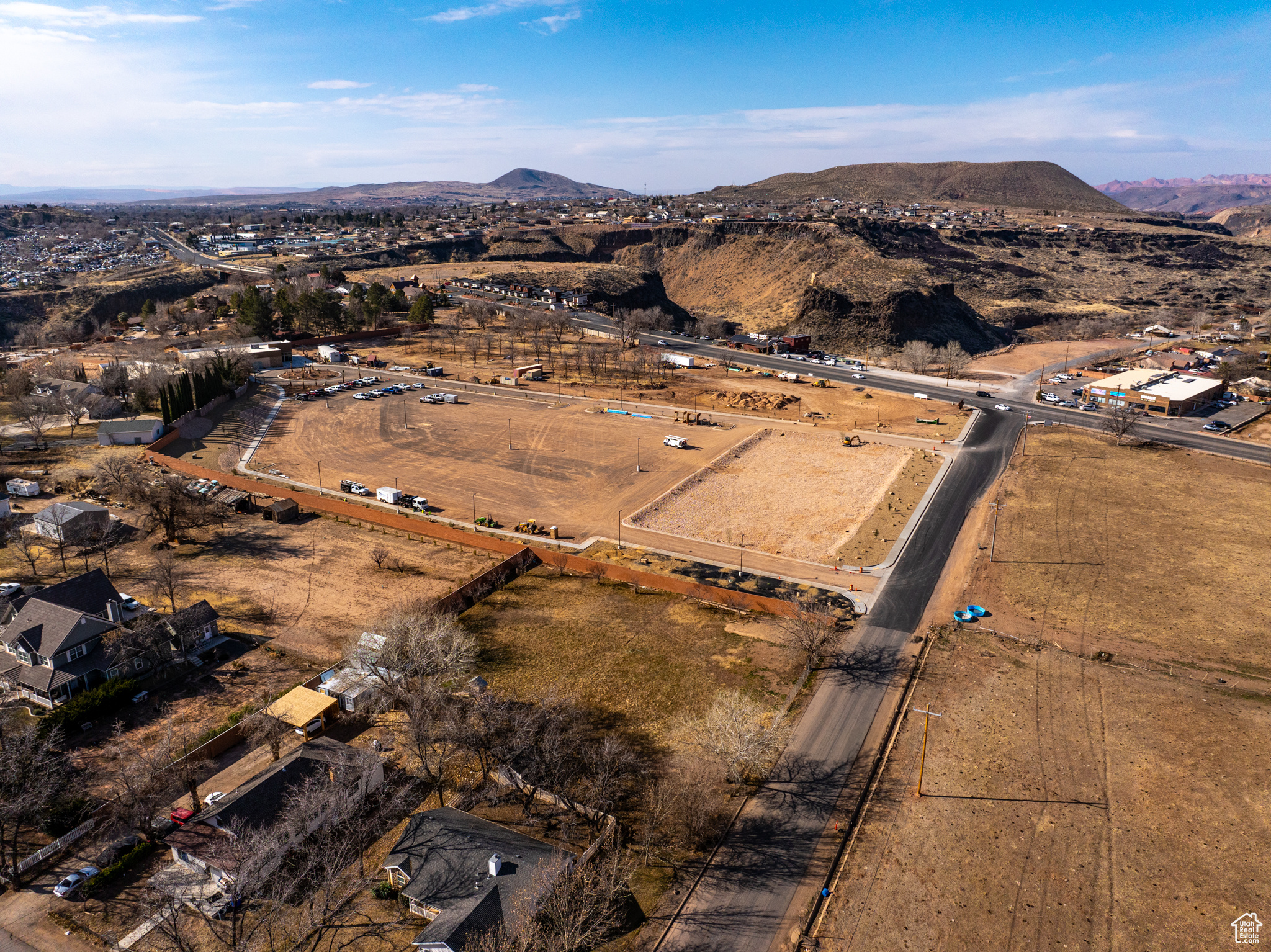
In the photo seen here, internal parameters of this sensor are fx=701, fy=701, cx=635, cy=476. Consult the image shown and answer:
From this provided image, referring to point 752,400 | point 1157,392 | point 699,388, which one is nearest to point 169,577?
point 752,400

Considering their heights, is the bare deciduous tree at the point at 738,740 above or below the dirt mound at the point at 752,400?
below

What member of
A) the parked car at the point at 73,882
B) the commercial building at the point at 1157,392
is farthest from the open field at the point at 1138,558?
the parked car at the point at 73,882

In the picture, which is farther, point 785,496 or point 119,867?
point 785,496

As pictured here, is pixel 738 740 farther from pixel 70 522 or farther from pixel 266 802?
pixel 70 522

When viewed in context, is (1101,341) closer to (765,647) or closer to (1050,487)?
(1050,487)

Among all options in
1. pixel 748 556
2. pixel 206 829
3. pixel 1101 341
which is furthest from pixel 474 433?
pixel 1101 341

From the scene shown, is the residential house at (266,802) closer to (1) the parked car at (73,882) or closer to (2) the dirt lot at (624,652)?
(1) the parked car at (73,882)

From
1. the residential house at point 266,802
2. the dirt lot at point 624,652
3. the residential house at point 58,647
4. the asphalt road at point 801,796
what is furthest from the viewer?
the dirt lot at point 624,652
